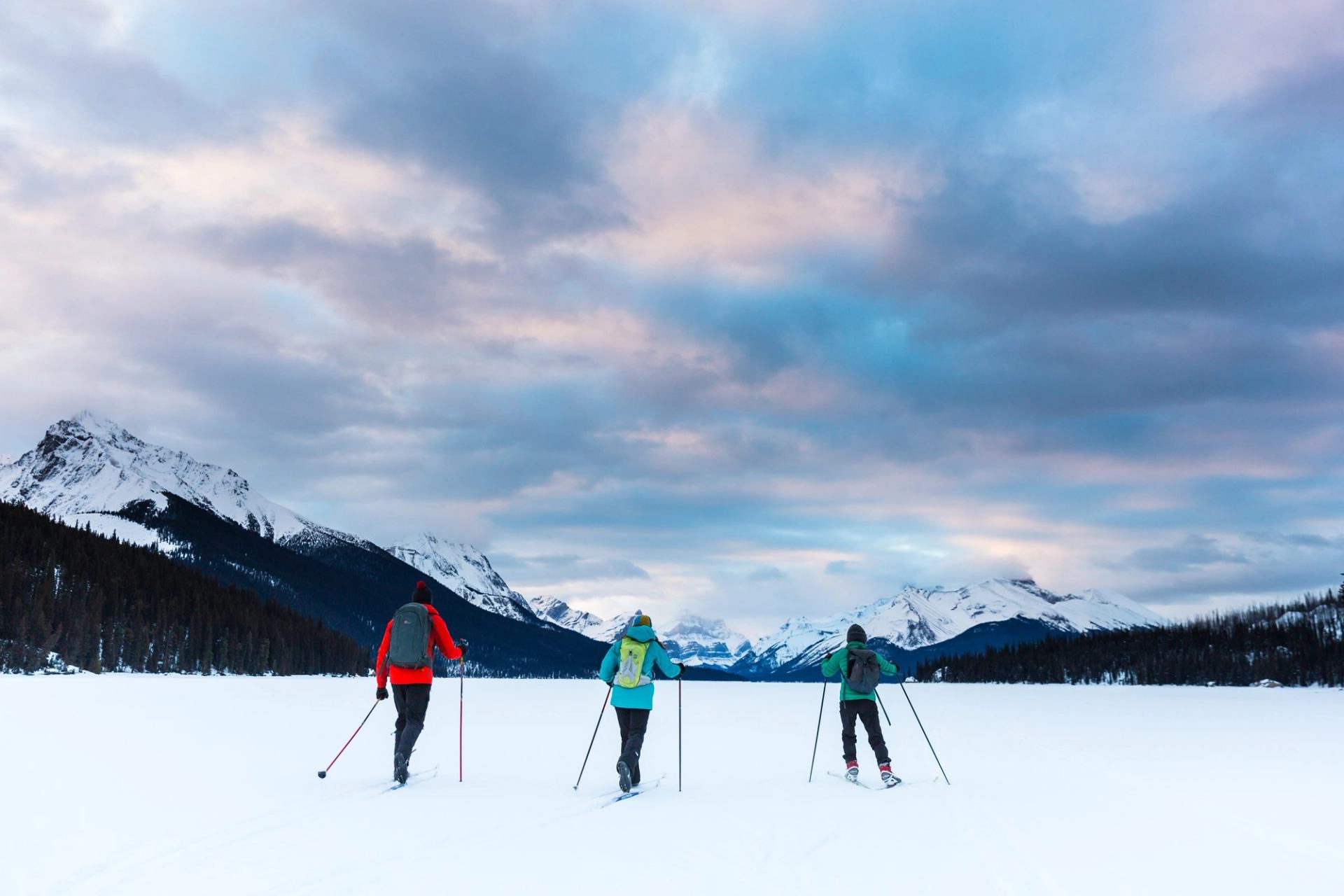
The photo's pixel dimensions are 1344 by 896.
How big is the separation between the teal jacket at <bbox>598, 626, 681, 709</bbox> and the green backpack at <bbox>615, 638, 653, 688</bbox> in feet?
0.14

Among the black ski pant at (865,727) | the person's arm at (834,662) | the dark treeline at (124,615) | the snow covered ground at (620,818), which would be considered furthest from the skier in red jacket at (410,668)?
the dark treeline at (124,615)

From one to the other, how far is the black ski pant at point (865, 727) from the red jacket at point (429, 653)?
20.7ft

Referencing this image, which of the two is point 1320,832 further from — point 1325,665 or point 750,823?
point 1325,665

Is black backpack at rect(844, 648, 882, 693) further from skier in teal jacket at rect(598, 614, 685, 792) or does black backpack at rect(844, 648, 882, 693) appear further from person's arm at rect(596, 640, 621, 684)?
person's arm at rect(596, 640, 621, 684)

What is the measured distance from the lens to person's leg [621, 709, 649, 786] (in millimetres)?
13445

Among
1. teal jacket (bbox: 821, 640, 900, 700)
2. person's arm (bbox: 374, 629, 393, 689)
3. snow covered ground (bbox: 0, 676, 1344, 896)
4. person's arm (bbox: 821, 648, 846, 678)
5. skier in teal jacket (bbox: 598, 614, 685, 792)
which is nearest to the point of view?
snow covered ground (bbox: 0, 676, 1344, 896)

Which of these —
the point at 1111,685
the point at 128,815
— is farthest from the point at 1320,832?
the point at 1111,685

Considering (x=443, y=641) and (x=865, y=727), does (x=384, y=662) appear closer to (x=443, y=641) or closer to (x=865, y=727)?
(x=443, y=641)

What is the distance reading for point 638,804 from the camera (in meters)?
12.4

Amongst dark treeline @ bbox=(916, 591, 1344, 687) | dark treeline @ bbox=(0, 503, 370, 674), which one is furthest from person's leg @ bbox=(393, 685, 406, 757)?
dark treeline @ bbox=(916, 591, 1344, 687)

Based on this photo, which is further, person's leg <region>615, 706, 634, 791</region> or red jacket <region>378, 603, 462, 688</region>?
red jacket <region>378, 603, 462, 688</region>

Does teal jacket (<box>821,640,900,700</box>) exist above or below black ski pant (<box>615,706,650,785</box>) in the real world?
above

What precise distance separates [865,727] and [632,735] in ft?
12.7

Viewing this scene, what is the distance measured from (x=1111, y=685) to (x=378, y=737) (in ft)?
471
